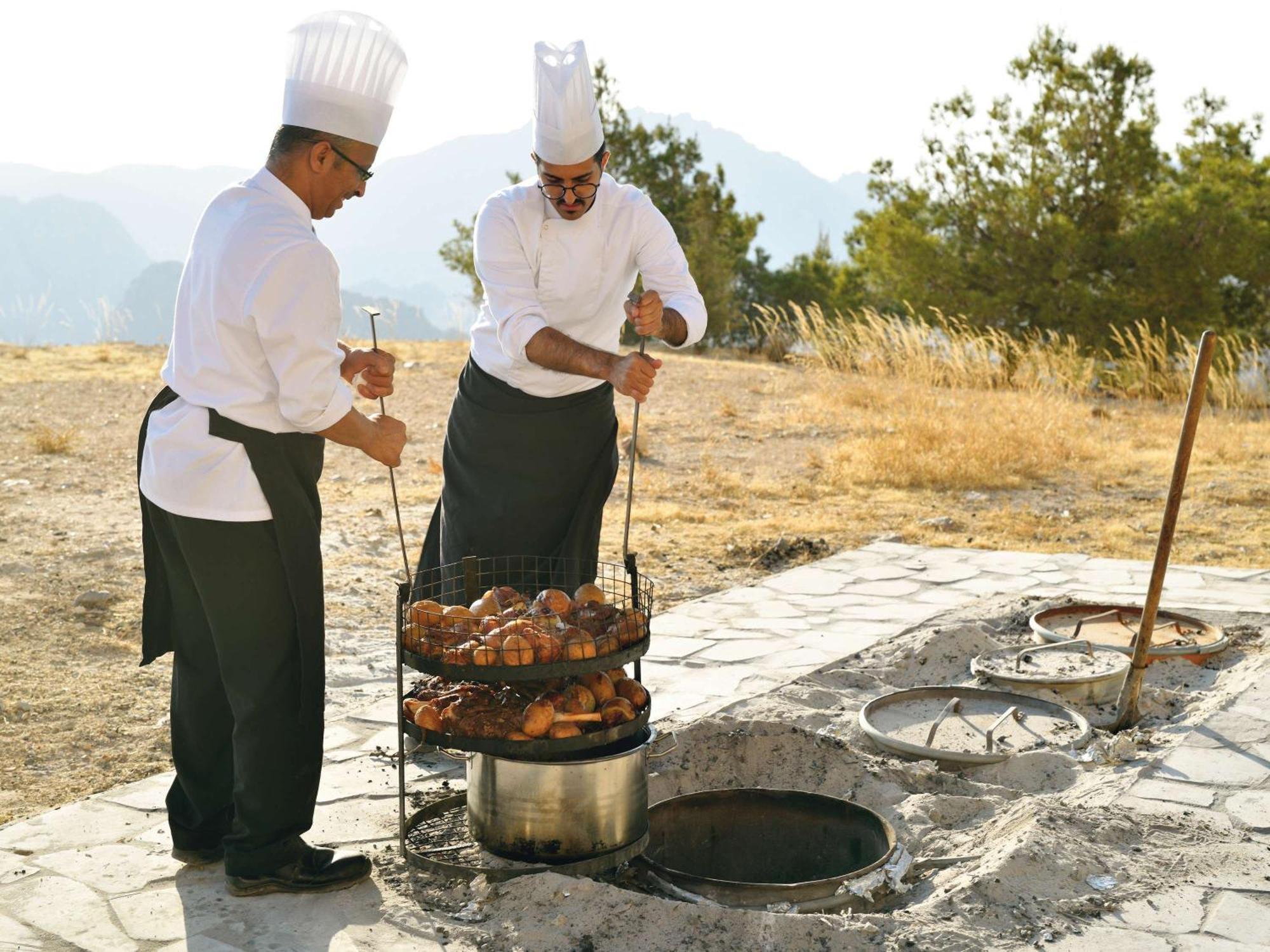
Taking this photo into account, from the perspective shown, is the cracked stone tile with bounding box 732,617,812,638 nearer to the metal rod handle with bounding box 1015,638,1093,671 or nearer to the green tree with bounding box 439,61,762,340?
the metal rod handle with bounding box 1015,638,1093,671

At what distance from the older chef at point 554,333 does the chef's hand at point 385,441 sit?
838 millimetres

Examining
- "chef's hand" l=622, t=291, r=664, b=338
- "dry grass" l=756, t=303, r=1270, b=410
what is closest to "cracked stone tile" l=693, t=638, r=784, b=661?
"chef's hand" l=622, t=291, r=664, b=338

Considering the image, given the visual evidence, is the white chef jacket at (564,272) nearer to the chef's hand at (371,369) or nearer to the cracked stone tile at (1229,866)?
the chef's hand at (371,369)

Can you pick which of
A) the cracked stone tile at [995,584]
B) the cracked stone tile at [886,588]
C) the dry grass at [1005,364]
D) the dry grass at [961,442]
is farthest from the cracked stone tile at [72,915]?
the dry grass at [1005,364]

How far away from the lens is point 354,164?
123 inches

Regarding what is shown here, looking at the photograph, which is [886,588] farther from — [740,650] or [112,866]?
[112,866]

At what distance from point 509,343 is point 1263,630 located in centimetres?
390

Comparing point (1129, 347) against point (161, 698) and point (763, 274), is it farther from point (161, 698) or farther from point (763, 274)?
point (161, 698)

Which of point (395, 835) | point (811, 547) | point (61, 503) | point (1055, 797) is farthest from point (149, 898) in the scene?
point (61, 503)

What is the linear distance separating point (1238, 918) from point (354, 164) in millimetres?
2863

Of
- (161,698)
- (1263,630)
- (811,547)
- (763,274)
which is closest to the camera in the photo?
(161,698)

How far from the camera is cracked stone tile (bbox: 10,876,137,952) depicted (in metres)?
3.00

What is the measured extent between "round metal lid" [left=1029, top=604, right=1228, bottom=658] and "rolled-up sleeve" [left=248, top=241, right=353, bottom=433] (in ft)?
12.2

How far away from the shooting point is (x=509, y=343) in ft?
13.1
